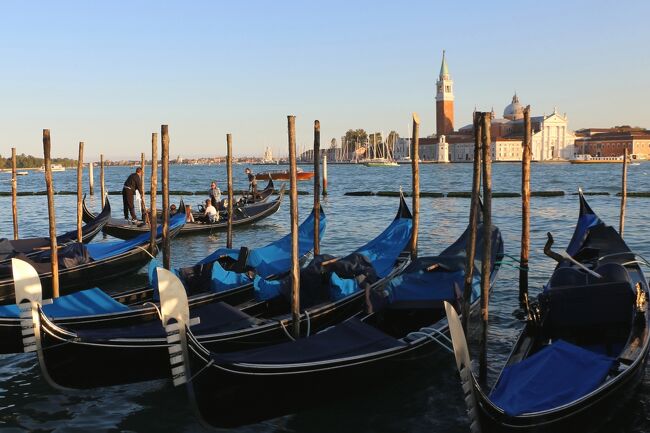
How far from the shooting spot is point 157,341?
4434 mm

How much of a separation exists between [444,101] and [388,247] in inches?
3338

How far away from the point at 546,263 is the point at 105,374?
6876mm

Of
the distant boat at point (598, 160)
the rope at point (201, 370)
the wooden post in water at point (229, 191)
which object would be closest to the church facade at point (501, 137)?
the distant boat at point (598, 160)

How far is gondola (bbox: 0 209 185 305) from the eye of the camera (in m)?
7.34

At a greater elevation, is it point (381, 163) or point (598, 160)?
point (598, 160)

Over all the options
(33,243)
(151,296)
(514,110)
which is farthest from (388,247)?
(514,110)

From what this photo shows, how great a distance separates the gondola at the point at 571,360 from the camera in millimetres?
3236

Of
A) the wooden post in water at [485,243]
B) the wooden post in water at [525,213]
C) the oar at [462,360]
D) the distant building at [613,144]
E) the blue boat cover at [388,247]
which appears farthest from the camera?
the distant building at [613,144]

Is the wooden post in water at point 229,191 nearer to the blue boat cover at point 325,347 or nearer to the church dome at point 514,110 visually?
the blue boat cover at point 325,347

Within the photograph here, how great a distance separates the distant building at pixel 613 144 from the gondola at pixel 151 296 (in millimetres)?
82472

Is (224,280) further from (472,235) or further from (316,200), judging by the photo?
(472,235)

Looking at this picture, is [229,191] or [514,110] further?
[514,110]

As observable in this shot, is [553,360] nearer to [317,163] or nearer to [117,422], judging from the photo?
[117,422]

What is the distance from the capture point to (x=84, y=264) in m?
7.73
